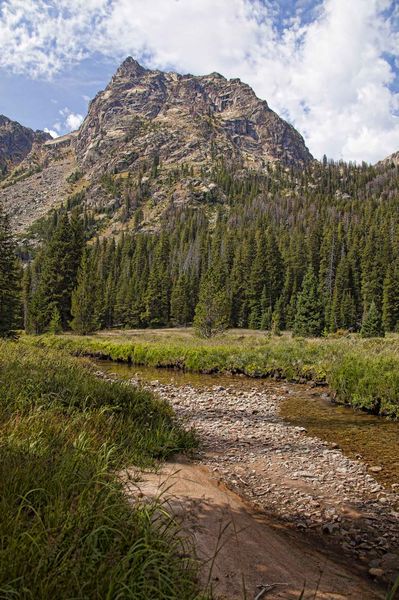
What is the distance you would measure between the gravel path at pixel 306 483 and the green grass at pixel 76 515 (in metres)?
1.69

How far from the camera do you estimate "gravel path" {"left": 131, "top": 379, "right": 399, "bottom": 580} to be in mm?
5750

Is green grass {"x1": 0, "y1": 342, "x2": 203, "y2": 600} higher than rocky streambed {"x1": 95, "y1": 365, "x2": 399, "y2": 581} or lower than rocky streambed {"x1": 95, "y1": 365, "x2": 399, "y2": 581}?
higher

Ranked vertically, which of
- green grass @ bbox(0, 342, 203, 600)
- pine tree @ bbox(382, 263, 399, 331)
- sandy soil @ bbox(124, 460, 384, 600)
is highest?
pine tree @ bbox(382, 263, 399, 331)

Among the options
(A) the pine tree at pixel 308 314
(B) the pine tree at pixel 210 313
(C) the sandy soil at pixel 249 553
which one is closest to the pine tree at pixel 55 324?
(B) the pine tree at pixel 210 313

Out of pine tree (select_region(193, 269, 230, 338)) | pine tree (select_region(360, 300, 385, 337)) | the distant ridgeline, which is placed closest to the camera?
pine tree (select_region(193, 269, 230, 338))

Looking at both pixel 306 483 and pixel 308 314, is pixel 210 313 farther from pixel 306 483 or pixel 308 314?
pixel 306 483

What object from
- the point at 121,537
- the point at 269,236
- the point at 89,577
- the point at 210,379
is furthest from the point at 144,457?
the point at 269,236

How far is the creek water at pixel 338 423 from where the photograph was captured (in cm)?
923

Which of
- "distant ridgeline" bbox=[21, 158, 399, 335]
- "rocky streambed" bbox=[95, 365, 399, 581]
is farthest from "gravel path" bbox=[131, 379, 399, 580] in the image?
"distant ridgeline" bbox=[21, 158, 399, 335]

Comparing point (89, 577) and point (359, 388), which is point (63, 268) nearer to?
point (359, 388)

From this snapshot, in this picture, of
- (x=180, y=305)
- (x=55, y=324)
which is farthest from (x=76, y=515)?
(x=180, y=305)

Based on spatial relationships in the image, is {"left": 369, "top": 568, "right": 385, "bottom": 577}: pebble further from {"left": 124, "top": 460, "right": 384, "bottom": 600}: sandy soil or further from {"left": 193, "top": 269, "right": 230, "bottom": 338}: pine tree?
{"left": 193, "top": 269, "right": 230, "bottom": 338}: pine tree

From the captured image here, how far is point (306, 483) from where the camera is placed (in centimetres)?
760

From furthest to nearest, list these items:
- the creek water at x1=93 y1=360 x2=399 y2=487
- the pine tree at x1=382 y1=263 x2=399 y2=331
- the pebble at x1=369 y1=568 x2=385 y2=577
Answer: the pine tree at x1=382 y1=263 x2=399 y2=331 → the creek water at x1=93 y1=360 x2=399 y2=487 → the pebble at x1=369 y1=568 x2=385 y2=577
